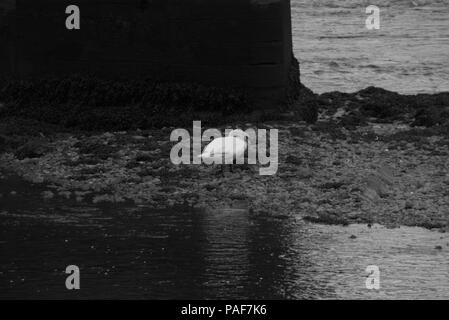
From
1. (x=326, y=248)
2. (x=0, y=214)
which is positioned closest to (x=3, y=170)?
(x=0, y=214)

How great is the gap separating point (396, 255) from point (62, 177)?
229 inches

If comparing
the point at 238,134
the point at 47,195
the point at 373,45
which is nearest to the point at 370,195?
the point at 238,134

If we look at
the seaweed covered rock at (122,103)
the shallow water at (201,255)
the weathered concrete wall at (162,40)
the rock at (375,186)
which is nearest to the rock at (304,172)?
the rock at (375,186)

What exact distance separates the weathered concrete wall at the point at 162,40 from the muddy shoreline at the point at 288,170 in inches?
40.4

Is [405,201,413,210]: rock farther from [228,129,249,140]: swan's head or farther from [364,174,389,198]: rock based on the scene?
[228,129,249,140]: swan's head

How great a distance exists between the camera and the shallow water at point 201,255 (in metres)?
12.6

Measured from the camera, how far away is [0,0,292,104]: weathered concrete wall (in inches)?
773

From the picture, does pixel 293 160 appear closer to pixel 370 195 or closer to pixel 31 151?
pixel 370 195

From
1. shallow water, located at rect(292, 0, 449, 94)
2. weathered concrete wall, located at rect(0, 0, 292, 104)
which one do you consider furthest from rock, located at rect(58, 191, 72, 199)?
shallow water, located at rect(292, 0, 449, 94)

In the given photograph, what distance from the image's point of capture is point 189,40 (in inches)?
780

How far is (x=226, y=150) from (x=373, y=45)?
847 inches

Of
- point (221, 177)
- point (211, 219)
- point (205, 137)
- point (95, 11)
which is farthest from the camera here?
point (95, 11)

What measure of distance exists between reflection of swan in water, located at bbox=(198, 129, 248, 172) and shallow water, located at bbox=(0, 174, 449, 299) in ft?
4.80
